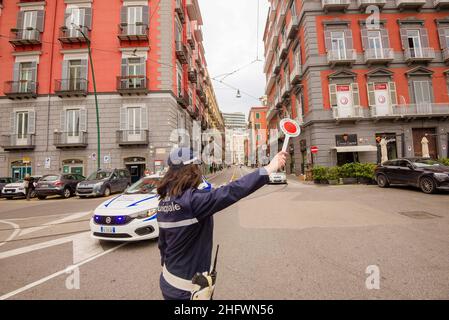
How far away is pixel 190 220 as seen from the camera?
1554 mm

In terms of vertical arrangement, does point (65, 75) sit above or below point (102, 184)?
above

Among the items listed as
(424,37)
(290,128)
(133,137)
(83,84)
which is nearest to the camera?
(290,128)

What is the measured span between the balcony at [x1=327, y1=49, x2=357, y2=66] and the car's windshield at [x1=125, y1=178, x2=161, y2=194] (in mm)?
19917

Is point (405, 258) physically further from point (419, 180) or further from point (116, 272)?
point (419, 180)

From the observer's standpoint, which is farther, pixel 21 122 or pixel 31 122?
pixel 21 122

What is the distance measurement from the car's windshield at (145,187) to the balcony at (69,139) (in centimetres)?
1659

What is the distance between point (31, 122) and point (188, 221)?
2576cm

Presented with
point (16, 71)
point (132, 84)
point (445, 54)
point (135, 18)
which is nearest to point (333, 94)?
point (445, 54)

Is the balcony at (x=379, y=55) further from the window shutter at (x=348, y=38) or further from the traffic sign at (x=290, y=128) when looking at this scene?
the traffic sign at (x=290, y=128)

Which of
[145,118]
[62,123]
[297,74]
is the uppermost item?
[297,74]

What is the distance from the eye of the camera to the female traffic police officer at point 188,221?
1532mm

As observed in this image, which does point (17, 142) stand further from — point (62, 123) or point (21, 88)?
point (21, 88)

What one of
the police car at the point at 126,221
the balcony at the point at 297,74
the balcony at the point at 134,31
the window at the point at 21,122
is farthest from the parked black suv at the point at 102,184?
the balcony at the point at 297,74

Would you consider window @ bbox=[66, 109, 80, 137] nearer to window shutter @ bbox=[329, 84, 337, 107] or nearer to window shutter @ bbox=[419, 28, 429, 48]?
window shutter @ bbox=[329, 84, 337, 107]
